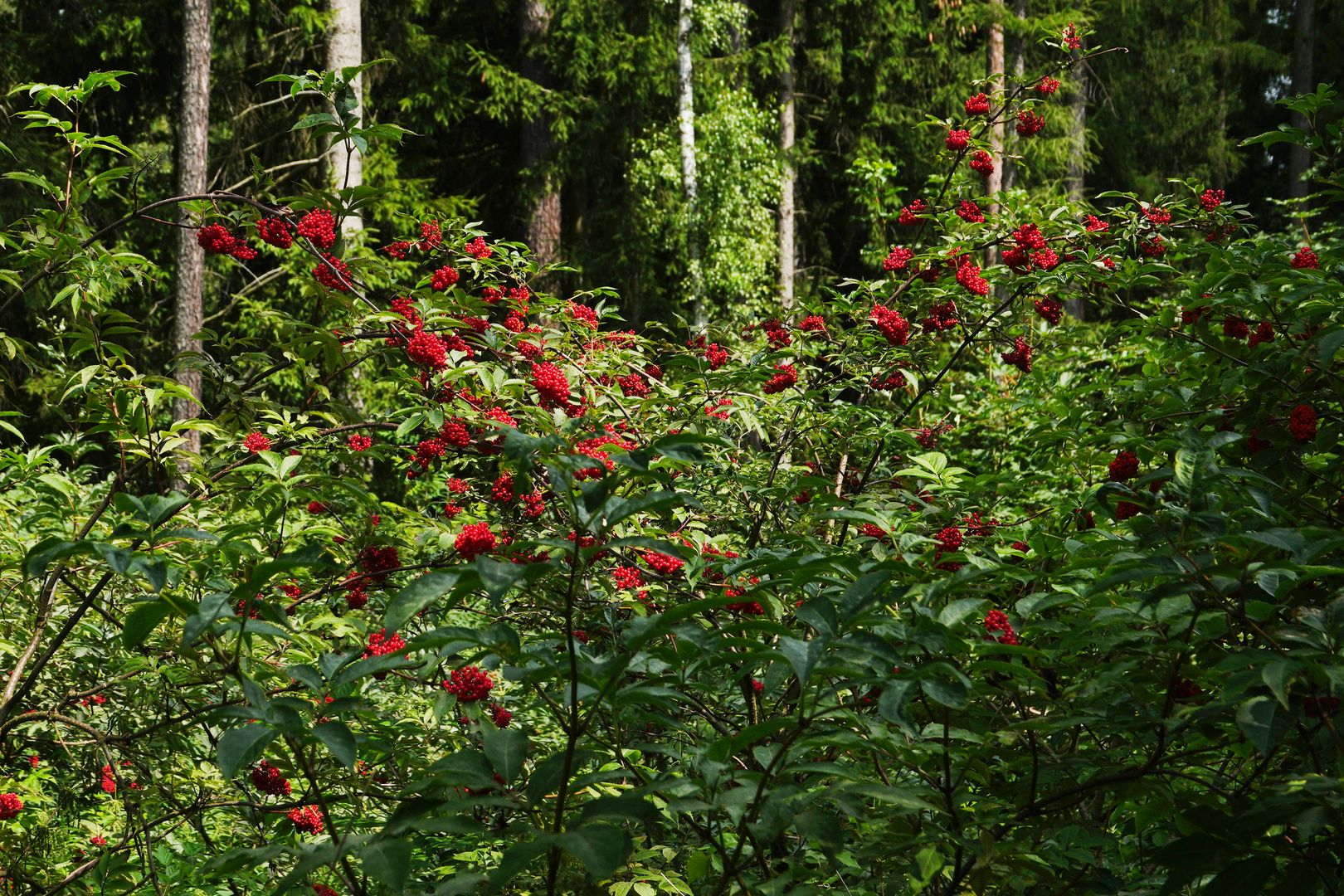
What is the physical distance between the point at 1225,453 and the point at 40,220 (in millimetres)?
2971

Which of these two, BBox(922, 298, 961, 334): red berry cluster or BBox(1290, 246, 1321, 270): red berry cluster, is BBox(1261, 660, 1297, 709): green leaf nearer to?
BBox(1290, 246, 1321, 270): red berry cluster

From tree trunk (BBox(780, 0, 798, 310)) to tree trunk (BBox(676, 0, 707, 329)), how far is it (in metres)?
1.31

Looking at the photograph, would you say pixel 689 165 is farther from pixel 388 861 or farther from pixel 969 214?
pixel 388 861

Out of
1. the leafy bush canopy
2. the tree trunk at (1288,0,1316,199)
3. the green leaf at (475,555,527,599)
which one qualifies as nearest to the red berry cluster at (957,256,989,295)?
the leafy bush canopy

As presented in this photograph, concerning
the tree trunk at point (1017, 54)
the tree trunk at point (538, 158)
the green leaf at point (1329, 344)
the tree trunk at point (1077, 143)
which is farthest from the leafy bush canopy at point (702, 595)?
the tree trunk at point (1077, 143)

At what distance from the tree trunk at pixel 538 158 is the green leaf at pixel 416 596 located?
13.0 m

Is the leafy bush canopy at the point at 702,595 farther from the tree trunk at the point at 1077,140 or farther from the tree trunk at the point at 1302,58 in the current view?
the tree trunk at the point at 1302,58

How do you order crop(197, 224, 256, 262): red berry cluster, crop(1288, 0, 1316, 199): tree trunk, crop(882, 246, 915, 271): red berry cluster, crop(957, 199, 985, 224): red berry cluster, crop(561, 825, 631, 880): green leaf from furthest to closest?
1. crop(1288, 0, 1316, 199): tree trunk
2. crop(957, 199, 985, 224): red berry cluster
3. crop(882, 246, 915, 271): red berry cluster
4. crop(197, 224, 256, 262): red berry cluster
5. crop(561, 825, 631, 880): green leaf

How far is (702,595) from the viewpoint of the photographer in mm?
2760

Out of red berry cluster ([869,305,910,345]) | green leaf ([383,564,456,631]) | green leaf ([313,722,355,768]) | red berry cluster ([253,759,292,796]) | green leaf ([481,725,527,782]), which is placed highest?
red berry cluster ([869,305,910,345])

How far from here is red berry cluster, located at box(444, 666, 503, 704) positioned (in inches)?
87.3

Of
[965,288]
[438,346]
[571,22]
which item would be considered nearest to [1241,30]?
[571,22]

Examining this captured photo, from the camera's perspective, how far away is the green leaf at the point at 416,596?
1283mm

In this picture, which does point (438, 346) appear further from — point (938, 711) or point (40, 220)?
point (938, 711)
